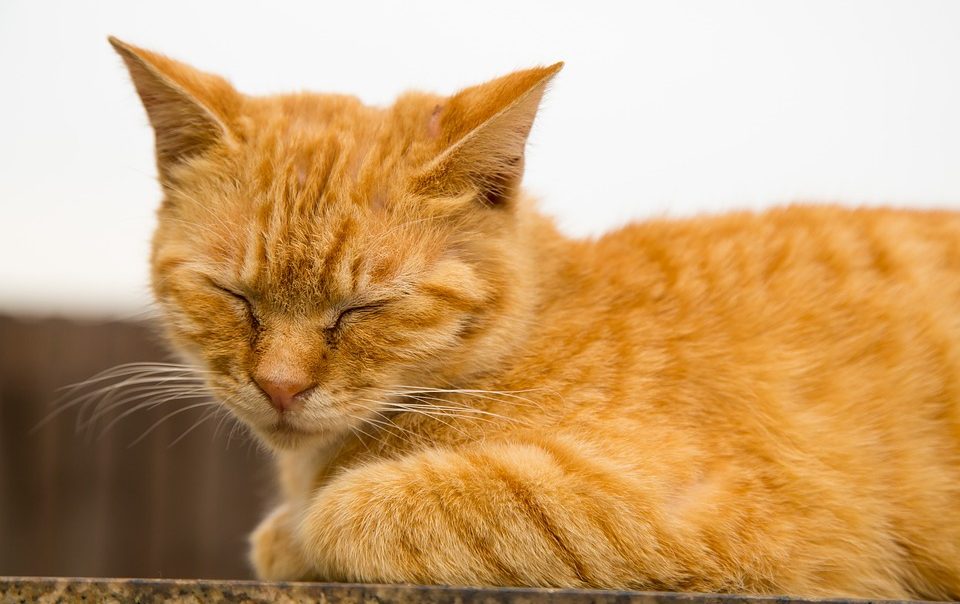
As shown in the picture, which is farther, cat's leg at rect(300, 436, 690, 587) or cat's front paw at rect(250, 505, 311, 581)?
cat's front paw at rect(250, 505, 311, 581)

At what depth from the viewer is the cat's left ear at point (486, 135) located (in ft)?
6.33

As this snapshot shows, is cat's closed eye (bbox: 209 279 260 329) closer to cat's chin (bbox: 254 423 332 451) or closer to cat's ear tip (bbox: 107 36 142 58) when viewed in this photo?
cat's chin (bbox: 254 423 332 451)

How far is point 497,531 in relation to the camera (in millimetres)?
1686

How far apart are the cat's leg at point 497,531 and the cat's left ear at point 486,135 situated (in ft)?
2.15

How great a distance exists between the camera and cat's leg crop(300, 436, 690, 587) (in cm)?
167

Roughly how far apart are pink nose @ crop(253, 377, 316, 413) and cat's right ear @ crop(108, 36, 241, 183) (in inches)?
24.4

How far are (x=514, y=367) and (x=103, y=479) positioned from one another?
14.3ft

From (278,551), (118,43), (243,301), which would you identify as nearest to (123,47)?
(118,43)

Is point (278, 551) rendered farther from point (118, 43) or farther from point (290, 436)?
point (118, 43)

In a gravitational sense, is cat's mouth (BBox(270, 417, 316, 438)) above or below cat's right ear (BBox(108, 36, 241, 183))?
below

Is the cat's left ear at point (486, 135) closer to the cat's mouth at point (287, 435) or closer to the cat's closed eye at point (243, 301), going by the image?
the cat's closed eye at point (243, 301)

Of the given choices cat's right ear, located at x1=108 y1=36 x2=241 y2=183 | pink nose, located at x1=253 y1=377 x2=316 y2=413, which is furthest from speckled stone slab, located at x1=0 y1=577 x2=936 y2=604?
cat's right ear, located at x1=108 y1=36 x2=241 y2=183

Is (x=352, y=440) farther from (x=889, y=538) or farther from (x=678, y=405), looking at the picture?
(x=889, y=538)

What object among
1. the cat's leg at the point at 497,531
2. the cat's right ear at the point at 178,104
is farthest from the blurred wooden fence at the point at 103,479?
the cat's leg at the point at 497,531
